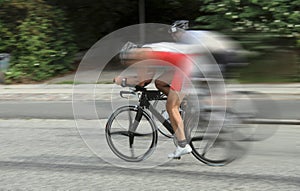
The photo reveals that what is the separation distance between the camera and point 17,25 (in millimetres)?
14211

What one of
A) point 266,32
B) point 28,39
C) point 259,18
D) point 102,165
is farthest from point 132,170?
point 28,39

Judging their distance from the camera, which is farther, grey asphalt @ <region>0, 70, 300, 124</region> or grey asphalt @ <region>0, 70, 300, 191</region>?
grey asphalt @ <region>0, 70, 300, 124</region>

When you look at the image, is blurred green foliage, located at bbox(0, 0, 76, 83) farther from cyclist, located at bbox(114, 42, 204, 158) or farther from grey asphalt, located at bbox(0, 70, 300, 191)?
cyclist, located at bbox(114, 42, 204, 158)

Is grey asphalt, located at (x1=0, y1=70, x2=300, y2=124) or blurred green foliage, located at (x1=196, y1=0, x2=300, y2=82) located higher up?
blurred green foliage, located at (x1=196, y1=0, x2=300, y2=82)

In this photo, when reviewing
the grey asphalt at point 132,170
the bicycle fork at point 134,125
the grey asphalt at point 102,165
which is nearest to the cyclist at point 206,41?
the bicycle fork at point 134,125

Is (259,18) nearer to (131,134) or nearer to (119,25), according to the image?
(119,25)

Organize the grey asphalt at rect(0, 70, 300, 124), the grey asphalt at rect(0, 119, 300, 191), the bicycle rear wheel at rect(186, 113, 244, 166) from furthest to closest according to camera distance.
A: the grey asphalt at rect(0, 70, 300, 124) → the bicycle rear wheel at rect(186, 113, 244, 166) → the grey asphalt at rect(0, 119, 300, 191)

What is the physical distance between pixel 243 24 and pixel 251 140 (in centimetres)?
701

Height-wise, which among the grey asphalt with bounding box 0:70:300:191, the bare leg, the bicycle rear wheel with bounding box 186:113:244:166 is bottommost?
the grey asphalt with bounding box 0:70:300:191

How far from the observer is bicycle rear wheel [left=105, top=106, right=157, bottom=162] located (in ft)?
18.7

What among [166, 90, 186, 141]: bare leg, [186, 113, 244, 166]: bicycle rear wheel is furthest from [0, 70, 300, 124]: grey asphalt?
[166, 90, 186, 141]: bare leg

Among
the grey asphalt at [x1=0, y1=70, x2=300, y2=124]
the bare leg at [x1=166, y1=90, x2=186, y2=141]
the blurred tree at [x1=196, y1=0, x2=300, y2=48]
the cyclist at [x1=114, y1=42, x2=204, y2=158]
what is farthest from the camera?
the blurred tree at [x1=196, y1=0, x2=300, y2=48]

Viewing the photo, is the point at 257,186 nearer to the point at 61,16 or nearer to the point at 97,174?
the point at 97,174

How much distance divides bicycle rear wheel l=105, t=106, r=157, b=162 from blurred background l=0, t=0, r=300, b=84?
12.4 ft
